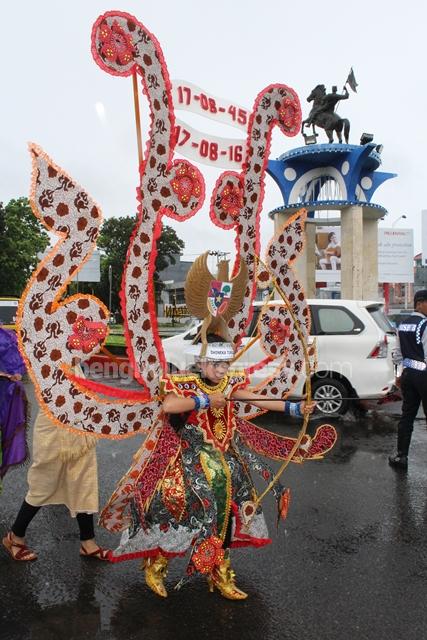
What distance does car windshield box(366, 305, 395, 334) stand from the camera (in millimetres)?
8008

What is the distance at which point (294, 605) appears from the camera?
10.2ft

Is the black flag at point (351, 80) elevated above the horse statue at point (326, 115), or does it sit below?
above

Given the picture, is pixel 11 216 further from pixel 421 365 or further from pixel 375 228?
pixel 421 365

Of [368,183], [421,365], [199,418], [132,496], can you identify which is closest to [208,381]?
[199,418]

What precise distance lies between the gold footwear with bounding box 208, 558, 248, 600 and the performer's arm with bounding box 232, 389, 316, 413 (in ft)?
2.95

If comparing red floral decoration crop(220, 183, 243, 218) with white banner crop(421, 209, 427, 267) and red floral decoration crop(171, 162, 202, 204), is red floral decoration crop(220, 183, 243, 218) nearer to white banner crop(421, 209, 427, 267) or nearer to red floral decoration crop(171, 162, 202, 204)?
red floral decoration crop(171, 162, 202, 204)

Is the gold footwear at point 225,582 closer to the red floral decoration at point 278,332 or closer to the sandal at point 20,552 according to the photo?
the sandal at point 20,552

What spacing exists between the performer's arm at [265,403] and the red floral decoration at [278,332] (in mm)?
597

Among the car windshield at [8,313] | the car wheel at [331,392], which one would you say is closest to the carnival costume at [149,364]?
the car wheel at [331,392]

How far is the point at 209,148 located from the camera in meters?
3.47

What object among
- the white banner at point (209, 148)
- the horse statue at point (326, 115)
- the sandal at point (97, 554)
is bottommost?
the sandal at point (97, 554)

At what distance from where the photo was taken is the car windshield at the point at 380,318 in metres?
8.01

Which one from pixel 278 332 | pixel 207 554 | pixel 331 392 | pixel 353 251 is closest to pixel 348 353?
pixel 331 392

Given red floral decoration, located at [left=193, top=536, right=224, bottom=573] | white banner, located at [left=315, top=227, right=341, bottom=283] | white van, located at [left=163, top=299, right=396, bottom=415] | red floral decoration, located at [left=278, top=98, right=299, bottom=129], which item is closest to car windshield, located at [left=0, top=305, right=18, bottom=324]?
white van, located at [left=163, top=299, right=396, bottom=415]
